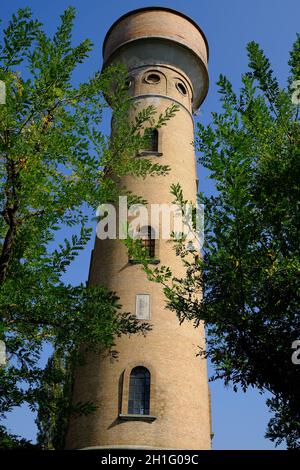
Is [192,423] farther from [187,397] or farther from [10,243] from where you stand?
[10,243]

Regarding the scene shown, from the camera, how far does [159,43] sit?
63.1 feet

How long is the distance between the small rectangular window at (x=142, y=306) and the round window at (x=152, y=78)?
8961mm

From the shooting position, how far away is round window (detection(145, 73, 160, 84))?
18625mm

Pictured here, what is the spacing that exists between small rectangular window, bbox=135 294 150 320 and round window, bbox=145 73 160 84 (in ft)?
29.4

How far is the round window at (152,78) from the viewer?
733 inches

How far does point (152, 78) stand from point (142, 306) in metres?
9.50

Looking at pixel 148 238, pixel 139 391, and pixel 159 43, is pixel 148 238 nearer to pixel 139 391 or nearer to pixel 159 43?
pixel 139 391

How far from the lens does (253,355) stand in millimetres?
6113

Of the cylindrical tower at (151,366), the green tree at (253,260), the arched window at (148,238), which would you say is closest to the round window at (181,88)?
the cylindrical tower at (151,366)

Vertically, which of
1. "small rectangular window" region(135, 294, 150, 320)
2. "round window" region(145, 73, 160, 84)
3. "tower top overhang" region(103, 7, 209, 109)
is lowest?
"small rectangular window" region(135, 294, 150, 320)

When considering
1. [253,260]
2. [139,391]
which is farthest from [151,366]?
[253,260]

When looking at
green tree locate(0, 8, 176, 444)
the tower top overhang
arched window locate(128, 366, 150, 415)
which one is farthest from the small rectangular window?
the tower top overhang

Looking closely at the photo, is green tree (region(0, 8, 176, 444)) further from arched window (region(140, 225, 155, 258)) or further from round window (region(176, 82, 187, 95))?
round window (region(176, 82, 187, 95))
